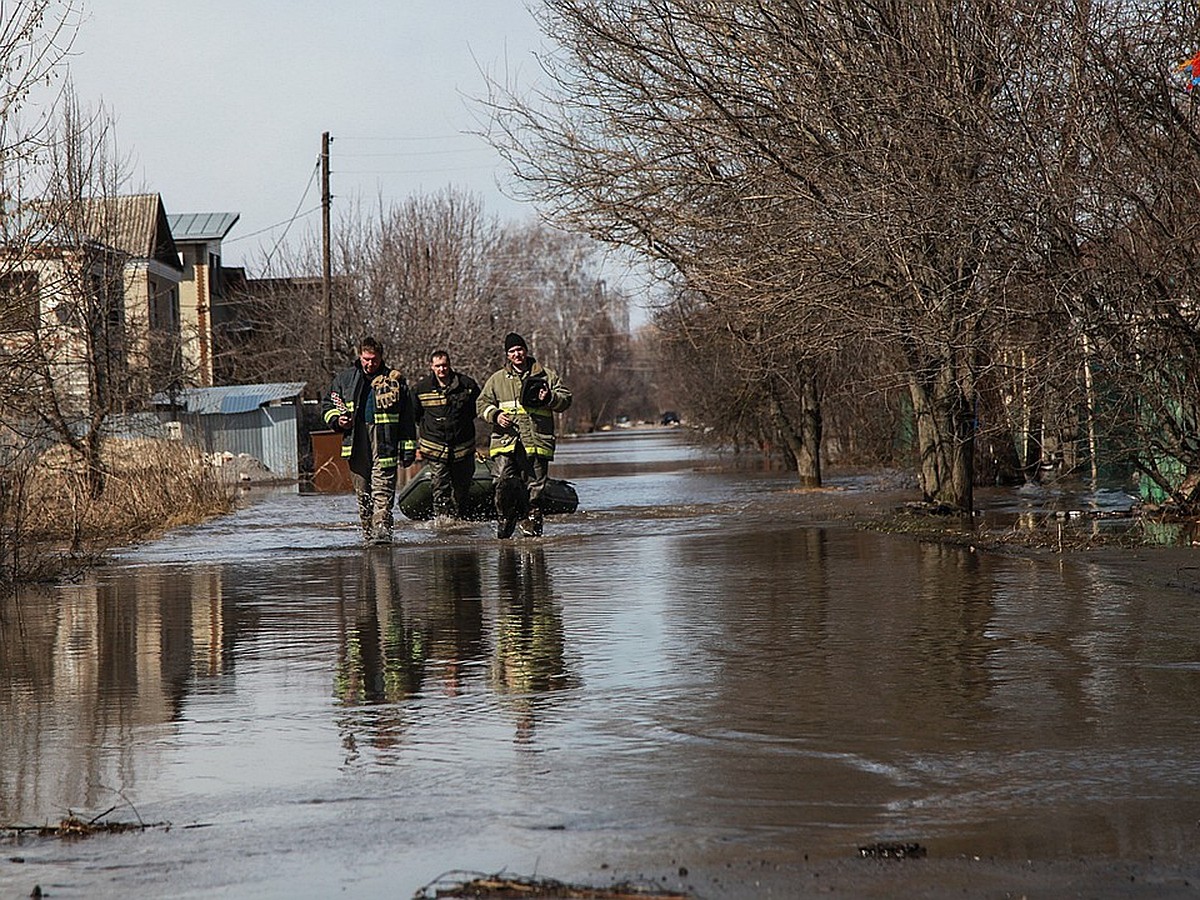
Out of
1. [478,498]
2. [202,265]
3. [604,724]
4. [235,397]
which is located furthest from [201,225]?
Result: [604,724]

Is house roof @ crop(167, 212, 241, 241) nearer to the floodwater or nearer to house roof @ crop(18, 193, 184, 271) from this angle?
house roof @ crop(18, 193, 184, 271)

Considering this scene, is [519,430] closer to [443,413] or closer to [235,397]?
[443,413]

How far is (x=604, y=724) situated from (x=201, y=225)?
2249 inches

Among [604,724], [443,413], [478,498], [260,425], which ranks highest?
[260,425]

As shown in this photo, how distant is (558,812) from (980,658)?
343 cm

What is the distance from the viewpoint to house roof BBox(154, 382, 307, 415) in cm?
4384

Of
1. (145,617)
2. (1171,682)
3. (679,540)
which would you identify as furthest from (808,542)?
(1171,682)

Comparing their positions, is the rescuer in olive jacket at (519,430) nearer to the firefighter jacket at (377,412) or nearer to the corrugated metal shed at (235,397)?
the firefighter jacket at (377,412)

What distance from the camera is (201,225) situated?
61.2 m

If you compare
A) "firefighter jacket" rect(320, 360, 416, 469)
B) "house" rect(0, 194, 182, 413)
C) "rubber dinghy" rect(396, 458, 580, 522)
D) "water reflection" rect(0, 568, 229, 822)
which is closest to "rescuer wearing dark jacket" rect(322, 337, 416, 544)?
"firefighter jacket" rect(320, 360, 416, 469)

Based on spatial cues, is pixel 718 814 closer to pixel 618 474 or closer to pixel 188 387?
pixel 618 474

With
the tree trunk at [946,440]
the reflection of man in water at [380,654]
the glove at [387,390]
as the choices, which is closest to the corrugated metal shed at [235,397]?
the glove at [387,390]

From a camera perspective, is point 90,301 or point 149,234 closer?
point 90,301

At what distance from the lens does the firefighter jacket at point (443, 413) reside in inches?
699
